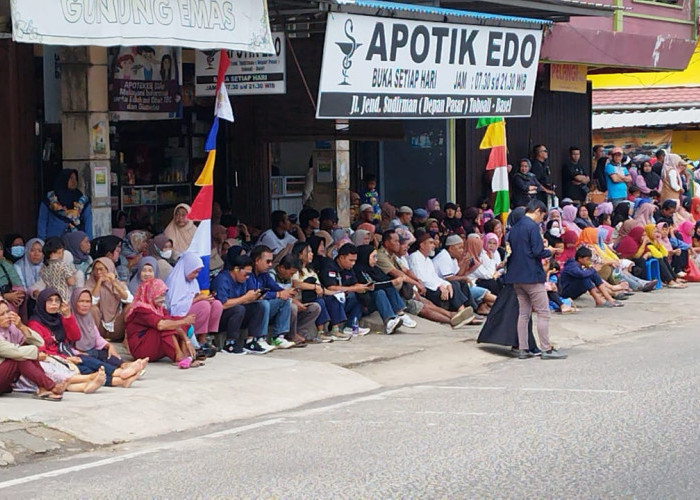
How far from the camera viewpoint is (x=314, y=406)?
36.4 ft

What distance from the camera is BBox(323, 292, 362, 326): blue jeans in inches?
582

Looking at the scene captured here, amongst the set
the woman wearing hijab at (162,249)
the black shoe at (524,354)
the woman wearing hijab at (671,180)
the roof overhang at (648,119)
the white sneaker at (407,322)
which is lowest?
the black shoe at (524,354)

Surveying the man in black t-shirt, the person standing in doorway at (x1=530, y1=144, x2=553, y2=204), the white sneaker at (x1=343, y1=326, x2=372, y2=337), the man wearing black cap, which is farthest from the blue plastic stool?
the white sneaker at (x1=343, y1=326, x2=372, y2=337)

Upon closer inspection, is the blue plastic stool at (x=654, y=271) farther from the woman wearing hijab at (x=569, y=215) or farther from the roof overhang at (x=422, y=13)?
the roof overhang at (x=422, y=13)

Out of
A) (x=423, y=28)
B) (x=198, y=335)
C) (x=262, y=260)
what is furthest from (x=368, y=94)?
(x=198, y=335)

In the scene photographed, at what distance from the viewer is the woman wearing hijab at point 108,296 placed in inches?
501

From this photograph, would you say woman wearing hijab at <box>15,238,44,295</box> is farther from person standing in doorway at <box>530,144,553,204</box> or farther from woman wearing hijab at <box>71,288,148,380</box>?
person standing in doorway at <box>530,144,553,204</box>

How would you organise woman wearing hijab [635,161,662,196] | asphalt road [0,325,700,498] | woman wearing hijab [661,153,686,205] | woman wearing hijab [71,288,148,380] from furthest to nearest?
woman wearing hijab [661,153,686,205] → woman wearing hijab [635,161,662,196] → woman wearing hijab [71,288,148,380] → asphalt road [0,325,700,498]

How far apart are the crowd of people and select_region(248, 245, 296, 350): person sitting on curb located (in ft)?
0.05

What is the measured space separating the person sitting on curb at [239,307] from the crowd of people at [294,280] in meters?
0.01

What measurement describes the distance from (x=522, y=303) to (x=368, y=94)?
2.95 metres

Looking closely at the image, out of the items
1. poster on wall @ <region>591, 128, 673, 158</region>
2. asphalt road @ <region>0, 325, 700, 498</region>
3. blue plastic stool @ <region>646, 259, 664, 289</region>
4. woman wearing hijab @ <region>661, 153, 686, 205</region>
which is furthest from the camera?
poster on wall @ <region>591, 128, 673, 158</region>

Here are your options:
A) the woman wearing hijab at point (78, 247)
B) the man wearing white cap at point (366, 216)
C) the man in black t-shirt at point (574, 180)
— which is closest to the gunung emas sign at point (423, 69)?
the woman wearing hijab at point (78, 247)

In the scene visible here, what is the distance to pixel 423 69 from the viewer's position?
15.3 metres
